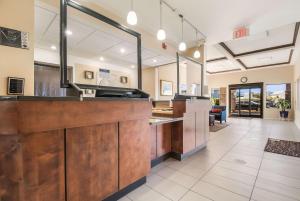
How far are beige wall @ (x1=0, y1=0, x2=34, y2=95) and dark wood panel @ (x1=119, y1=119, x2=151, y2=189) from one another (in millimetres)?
1542

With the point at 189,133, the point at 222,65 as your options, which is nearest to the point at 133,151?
the point at 189,133

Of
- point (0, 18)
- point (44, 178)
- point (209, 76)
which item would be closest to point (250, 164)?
point (44, 178)

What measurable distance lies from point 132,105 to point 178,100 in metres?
1.41

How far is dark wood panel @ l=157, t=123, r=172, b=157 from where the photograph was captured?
9.83 ft

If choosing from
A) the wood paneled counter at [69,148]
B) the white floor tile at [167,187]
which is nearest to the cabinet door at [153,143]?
the white floor tile at [167,187]

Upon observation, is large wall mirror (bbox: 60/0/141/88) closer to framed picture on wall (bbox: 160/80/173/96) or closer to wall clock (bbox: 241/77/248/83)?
framed picture on wall (bbox: 160/80/173/96)

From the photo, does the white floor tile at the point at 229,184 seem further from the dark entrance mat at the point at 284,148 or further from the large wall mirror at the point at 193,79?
the large wall mirror at the point at 193,79

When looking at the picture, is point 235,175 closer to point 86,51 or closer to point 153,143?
point 153,143

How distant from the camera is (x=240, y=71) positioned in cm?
1091

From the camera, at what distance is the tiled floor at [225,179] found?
2.02 meters

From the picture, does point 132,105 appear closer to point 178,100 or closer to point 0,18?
point 178,100

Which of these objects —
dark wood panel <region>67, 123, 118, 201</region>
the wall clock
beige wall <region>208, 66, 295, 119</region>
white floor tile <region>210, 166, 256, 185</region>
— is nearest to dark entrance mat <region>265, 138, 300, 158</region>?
white floor tile <region>210, 166, 256, 185</region>

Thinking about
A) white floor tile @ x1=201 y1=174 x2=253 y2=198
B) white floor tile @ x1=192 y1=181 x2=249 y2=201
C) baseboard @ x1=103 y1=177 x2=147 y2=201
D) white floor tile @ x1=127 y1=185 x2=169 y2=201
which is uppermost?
baseboard @ x1=103 y1=177 x2=147 y2=201

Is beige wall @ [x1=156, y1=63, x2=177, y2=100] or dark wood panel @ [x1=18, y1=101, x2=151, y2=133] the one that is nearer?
dark wood panel @ [x1=18, y1=101, x2=151, y2=133]
